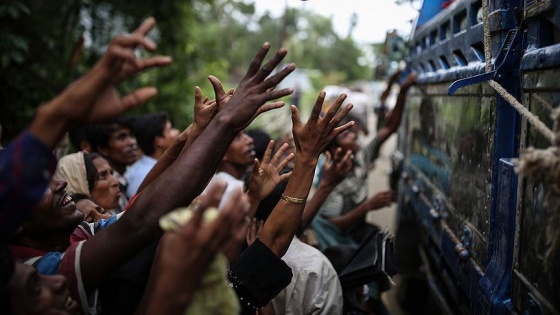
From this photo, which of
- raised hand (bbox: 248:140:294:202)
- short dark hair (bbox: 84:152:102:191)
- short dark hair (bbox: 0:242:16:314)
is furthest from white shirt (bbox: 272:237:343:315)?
short dark hair (bbox: 84:152:102:191)

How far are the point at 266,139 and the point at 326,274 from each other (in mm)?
1971

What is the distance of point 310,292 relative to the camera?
2316 mm

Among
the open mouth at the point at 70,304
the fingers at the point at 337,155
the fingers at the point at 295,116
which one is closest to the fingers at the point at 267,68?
the fingers at the point at 295,116

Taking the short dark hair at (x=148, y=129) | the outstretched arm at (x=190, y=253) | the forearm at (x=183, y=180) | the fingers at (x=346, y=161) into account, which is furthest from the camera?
the short dark hair at (x=148, y=129)

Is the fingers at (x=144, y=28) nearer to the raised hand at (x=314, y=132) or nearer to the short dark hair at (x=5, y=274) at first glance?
the short dark hair at (x=5, y=274)

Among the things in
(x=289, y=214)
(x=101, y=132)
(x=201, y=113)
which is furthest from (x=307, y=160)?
(x=101, y=132)

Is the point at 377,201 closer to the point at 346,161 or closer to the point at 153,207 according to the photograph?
the point at 346,161

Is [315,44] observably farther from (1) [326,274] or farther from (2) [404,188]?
(1) [326,274]

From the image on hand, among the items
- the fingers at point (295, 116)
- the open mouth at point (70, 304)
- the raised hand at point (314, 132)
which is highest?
the fingers at point (295, 116)

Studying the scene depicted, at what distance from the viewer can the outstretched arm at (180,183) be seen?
1.60 meters

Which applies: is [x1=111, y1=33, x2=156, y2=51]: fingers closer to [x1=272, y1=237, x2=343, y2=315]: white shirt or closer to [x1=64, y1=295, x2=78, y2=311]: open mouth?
[x1=64, y1=295, x2=78, y2=311]: open mouth

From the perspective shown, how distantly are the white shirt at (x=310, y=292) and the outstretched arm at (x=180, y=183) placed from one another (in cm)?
82

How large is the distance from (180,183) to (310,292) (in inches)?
37.5

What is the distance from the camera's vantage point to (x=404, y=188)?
17.9 feet
